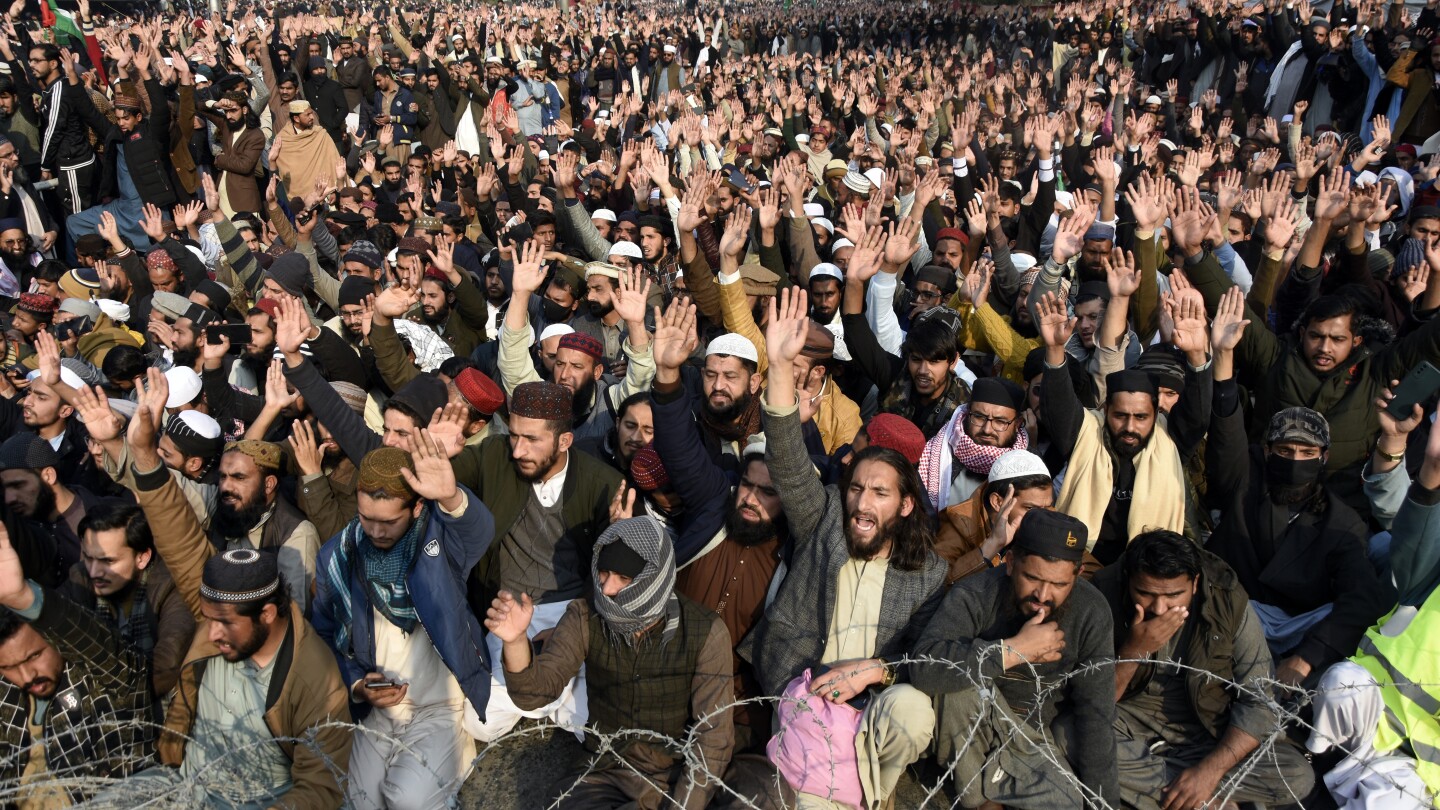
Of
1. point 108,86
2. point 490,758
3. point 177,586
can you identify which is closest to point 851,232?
point 490,758

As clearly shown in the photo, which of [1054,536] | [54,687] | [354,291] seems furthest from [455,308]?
[1054,536]

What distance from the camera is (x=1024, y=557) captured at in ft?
10.3

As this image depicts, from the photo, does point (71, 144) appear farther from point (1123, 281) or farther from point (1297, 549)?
point (1297, 549)

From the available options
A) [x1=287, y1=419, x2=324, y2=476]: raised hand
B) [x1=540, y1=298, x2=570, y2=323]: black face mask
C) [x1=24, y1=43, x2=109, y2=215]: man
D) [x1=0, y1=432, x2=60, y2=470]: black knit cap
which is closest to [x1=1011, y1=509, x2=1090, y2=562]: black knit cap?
[x1=287, y1=419, x2=324, y2=476]: raised hand

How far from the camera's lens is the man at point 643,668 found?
3.13 m

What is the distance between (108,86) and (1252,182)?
14.5 metres

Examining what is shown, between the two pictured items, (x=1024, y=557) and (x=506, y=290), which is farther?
(x=506, y=290)

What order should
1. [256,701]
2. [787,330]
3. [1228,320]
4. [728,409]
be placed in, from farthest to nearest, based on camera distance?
[728,409] < [1228,320] < [787,330] < [256,701]

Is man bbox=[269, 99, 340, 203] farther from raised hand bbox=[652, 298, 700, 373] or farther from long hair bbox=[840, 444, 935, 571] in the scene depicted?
long hair bbox=[840, 444, 935, 571]

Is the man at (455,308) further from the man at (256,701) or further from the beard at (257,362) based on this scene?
the man at (256,701)

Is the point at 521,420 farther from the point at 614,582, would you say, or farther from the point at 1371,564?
the point at 1371,564

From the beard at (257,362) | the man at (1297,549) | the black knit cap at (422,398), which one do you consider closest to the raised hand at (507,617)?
the black knit cap at (422,398)

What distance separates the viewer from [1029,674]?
10.5ft

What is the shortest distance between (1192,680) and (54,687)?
3.86 m
